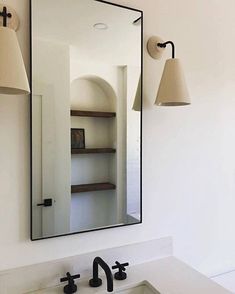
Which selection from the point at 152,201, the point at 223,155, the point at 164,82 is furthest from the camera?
the point at 223,155

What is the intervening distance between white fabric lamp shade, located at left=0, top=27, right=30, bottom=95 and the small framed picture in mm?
318

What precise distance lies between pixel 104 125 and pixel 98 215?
0.42m

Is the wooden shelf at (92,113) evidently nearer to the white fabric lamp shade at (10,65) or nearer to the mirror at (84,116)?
the mirror at (84,116)

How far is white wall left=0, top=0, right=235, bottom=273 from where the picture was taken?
3.96ft

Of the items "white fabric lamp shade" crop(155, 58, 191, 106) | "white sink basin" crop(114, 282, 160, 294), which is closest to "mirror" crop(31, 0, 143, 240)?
"white fabric lamp shade" crop(155, 58, 191, 106)

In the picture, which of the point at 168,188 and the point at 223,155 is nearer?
the point at 168,188

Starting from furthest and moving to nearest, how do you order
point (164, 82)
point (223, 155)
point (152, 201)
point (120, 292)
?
1. point (223, 155)
2. point (152, 201)
3. point (164, 82)
4. point (120, 292)

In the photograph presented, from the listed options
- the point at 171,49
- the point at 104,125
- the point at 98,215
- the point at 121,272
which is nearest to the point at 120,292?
the point at 121,272

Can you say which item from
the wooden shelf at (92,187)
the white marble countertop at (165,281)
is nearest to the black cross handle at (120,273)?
the white marble countertop at (165,281)

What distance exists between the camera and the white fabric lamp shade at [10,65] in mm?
870

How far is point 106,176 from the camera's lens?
1263 mm

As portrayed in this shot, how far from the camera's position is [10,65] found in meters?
0.88

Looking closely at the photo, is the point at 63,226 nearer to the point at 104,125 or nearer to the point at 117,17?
the point at 104,125

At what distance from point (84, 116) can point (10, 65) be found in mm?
404
